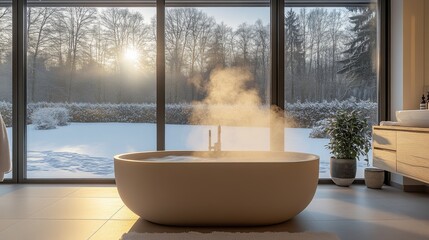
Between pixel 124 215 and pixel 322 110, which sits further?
pixel 322 110

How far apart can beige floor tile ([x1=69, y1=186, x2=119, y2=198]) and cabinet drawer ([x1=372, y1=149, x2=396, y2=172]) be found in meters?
2.57

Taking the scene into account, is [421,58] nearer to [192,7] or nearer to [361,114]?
[361,114]

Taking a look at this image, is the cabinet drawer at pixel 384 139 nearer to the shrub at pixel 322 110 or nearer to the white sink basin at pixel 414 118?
the white sink basin at pixel 414 118

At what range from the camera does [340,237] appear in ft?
7.51

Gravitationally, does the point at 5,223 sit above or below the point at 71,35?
below

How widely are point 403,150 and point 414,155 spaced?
0.15m

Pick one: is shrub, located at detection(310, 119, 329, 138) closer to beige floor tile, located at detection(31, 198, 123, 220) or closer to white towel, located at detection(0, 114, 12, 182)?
beige floor tile, located at detection(31, 198, 123, 220)

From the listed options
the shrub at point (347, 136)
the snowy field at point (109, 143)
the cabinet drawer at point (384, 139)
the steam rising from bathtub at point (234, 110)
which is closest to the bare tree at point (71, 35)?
the snowy field at point (109, 143)

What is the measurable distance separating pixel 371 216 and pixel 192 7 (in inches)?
115

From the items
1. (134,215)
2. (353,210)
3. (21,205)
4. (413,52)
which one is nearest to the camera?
(134,215)

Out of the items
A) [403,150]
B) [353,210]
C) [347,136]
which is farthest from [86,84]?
[403,150]

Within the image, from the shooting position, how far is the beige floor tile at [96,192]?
11.3ft

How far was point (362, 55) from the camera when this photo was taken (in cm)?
420

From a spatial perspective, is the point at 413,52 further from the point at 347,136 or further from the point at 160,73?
the point at 160,73
